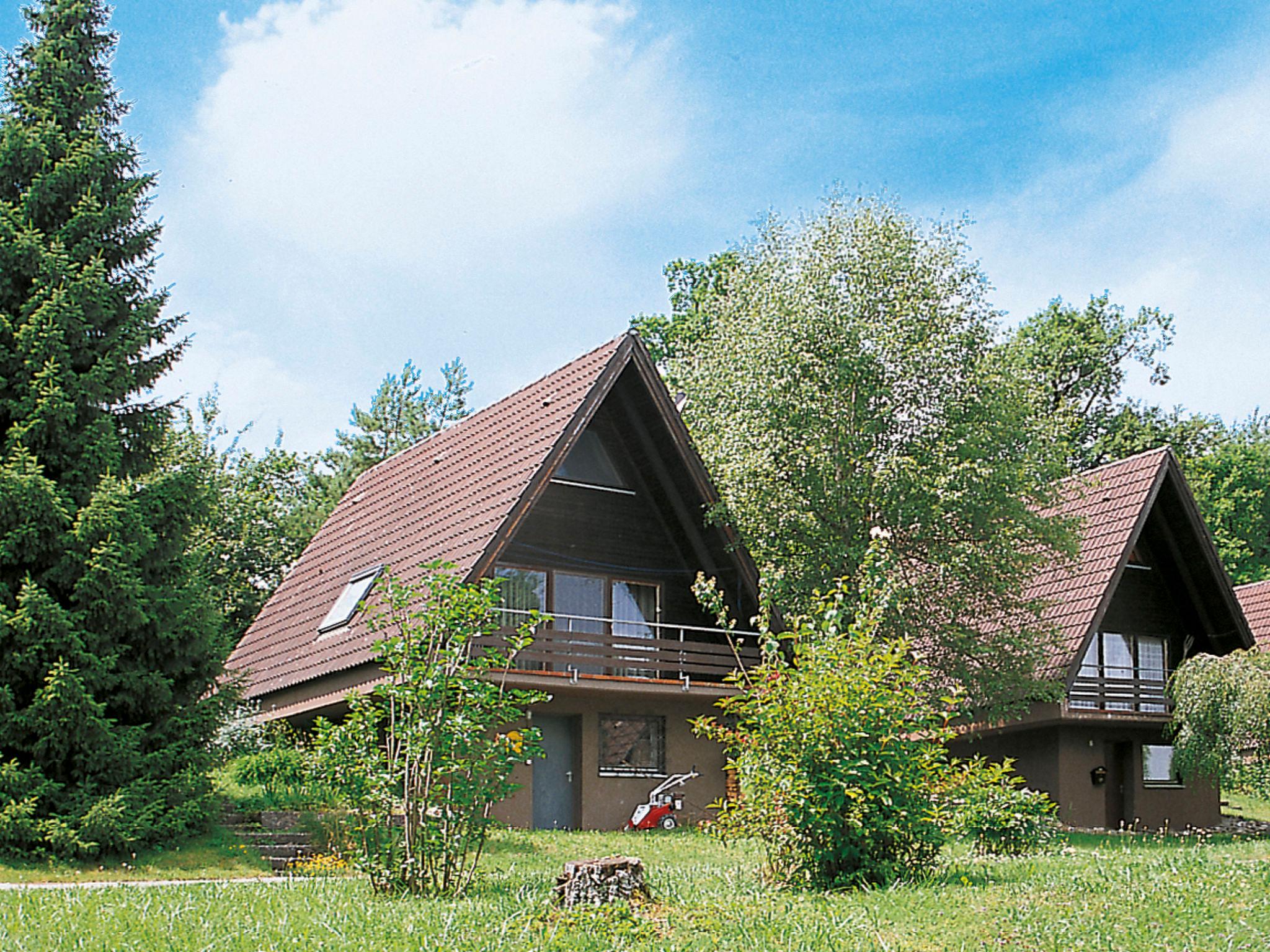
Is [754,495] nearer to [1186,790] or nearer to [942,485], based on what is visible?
[942,485]

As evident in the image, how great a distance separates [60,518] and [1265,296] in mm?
13524

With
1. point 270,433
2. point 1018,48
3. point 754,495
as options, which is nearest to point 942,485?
point 754,495

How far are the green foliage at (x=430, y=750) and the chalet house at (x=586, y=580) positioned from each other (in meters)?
7.64

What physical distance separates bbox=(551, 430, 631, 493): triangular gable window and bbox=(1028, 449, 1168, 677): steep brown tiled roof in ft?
23.7

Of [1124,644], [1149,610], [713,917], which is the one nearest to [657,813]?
[713,917]

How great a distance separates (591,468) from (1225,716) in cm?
1064

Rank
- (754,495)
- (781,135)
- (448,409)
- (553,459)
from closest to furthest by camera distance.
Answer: (781,135) → (553,459) → (754,495) → (448,409)

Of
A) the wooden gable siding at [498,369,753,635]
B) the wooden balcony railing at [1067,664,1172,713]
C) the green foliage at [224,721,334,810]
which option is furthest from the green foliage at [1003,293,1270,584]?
the green foliage at [224,721,334,810]

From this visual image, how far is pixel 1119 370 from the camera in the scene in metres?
42.3

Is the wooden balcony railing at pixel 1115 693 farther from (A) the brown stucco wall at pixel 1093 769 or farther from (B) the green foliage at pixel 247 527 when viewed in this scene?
(B) the green foliage at pixel 247 527

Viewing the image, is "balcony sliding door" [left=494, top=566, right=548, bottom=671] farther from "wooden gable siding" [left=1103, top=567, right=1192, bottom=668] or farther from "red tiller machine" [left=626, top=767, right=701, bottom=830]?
"wooden gable siding" [left=1103, top=567, right=1192, bottom=668]

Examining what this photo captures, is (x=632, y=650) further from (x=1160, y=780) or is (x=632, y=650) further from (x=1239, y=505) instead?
(x=1239, y=505)

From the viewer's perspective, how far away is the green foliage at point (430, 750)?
1030 centimetres

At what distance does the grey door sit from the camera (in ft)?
66.3
